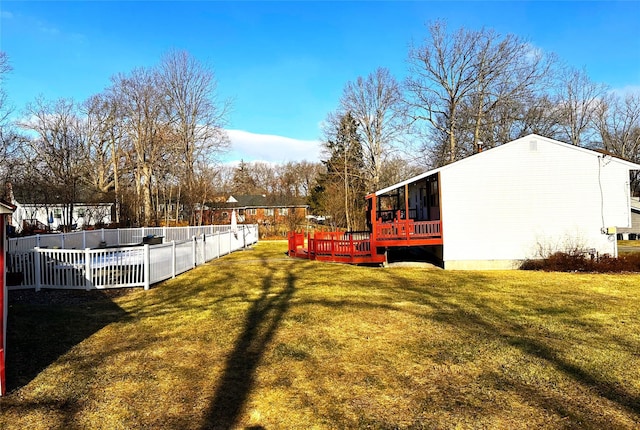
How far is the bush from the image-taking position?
14289 millimetres

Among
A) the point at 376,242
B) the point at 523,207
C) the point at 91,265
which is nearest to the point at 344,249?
the point at 376,242

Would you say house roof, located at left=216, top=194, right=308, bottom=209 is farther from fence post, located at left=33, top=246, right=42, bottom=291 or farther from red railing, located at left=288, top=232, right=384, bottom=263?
fence post, located at left=33, top=246, right=42, bottom=291

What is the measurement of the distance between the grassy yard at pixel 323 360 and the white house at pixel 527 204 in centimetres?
536

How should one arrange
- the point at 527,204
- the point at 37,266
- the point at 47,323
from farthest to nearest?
the point at 527,204 < the point at 37,266 < the point at 47,323

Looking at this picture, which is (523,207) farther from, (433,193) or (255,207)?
(255,207)

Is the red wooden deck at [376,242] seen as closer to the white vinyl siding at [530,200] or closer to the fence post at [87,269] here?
the white vinyl siding at [530,200]

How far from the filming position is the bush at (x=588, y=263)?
14.3 meters

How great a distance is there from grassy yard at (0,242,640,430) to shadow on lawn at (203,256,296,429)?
0.09 feet

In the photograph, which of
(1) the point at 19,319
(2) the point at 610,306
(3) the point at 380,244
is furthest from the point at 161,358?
(3) the point at 380,244

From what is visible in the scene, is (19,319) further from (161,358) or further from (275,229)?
(275,229)

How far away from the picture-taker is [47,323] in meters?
7.39

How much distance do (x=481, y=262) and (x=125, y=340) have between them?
1341cm

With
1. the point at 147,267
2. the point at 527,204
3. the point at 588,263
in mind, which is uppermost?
the point at 527,204

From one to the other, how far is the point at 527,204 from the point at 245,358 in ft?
45.6
